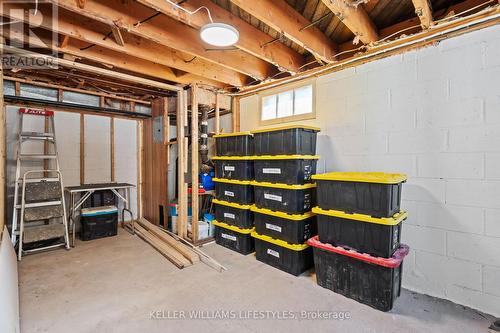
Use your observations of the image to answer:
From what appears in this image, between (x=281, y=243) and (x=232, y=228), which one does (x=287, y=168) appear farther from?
(x=232, y=228)

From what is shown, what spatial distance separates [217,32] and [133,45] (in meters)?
1.11

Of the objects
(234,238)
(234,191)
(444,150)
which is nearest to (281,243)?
(234,238)

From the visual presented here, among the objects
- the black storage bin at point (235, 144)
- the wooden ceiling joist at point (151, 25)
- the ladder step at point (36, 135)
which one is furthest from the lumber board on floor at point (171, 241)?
the wooden ceiling joist at point (151, 25)

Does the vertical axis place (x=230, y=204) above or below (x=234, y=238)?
above

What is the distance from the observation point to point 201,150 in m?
3.87

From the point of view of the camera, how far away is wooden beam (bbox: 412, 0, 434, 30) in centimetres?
173

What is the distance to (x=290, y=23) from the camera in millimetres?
2107

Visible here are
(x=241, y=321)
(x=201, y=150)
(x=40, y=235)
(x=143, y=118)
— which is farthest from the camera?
(x=143, y=118)

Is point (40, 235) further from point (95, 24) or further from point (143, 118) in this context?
point (95, 24)

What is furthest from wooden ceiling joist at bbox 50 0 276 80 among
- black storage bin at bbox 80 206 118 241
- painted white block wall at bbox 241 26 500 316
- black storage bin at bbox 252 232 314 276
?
black storage bin at bbox 80 206 118 241

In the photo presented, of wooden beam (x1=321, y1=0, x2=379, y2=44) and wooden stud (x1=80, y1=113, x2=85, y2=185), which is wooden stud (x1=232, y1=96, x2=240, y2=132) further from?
wooden stud (x1=80, y1=113, x2=85, y2=185)

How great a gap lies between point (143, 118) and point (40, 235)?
235cm

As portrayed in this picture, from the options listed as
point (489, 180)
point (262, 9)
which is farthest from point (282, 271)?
point (262, 9)

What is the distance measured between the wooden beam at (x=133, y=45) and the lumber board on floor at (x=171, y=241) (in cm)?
219
